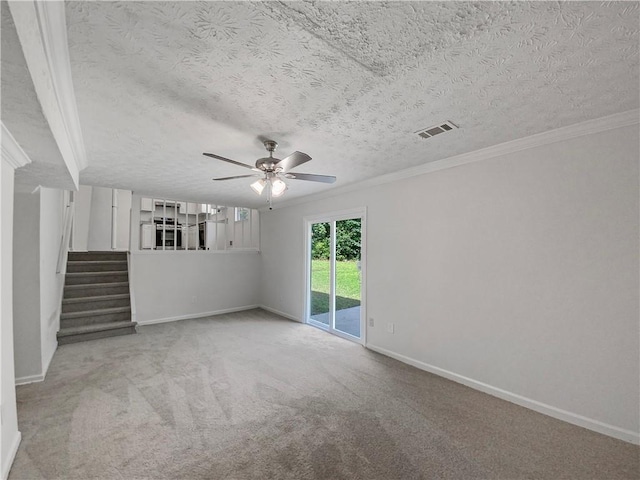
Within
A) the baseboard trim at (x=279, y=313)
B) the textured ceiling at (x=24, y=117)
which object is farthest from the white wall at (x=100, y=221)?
the textured ceiling at (x=24, y=117)

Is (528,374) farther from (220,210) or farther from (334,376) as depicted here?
(220,210)

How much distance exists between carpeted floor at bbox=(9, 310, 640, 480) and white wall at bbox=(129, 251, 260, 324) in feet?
5.85

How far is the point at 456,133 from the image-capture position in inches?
95.3

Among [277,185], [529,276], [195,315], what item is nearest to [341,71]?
[277,185]

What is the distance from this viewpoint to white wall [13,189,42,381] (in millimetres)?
2922

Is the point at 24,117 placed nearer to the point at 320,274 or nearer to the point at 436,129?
the point at 436,129

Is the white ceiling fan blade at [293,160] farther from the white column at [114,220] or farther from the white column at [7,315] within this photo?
the white column at [114,220]

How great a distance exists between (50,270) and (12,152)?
101 inches

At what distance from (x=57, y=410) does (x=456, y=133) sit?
14.0ft

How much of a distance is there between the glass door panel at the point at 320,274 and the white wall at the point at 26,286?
3679 mm

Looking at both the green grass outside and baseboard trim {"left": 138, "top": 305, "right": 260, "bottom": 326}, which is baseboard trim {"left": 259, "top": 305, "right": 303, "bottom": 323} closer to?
baseboard trim {"left": 138, "top": 305, "right": 260, "bottom": 326}

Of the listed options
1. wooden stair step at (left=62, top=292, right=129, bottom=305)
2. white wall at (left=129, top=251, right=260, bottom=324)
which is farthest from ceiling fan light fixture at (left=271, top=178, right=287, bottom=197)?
wooden stair step at (left=62, top=292, right=129, bottom=305)

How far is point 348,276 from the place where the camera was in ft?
14.8

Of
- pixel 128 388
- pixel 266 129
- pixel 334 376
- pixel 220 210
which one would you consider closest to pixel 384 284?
pixel 334 376
